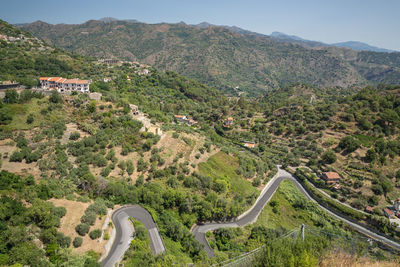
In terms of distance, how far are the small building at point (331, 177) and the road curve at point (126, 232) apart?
120ft

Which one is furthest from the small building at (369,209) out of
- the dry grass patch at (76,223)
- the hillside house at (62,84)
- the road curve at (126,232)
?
the hillside house at (62,84)

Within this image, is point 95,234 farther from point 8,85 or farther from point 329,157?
point 329,157

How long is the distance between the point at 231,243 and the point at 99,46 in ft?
633

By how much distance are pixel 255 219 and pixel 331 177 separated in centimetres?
2230

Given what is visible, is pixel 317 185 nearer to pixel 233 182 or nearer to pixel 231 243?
pixel 233 182

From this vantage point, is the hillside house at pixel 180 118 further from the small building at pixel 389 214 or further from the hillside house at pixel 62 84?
the small building at pixel 389 214

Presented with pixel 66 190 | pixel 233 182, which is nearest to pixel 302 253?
pixel 66 190

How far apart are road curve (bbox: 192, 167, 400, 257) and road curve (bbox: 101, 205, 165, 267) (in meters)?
5.78

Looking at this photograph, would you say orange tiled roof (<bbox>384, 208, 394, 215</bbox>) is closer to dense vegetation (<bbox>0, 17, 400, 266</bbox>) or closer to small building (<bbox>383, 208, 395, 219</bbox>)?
small building (<bbox>383, 208, 395, 219</bbox>)

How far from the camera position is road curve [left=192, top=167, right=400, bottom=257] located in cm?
2496

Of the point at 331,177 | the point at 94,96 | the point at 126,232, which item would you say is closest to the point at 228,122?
the point at 331,177

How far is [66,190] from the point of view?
74.6ft

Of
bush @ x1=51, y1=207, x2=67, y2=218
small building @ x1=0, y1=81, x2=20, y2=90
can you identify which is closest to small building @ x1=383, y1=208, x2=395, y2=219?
bush @ x1=51, y1=207, x2=67, y2=218

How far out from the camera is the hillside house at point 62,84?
140ft
